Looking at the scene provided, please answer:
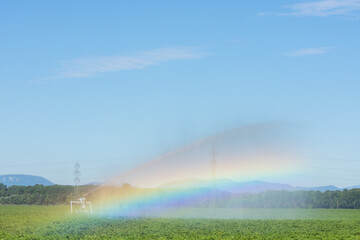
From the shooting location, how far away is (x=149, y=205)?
95.6 metres

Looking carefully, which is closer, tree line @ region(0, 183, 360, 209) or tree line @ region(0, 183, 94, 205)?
tree line @ region(0, 183, 360, 209)

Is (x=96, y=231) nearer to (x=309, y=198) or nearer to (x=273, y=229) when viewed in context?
(x=273, y=229)

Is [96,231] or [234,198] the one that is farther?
[234,198]

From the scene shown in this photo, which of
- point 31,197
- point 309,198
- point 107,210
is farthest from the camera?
point 31,197

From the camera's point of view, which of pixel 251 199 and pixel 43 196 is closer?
pixel 251 199

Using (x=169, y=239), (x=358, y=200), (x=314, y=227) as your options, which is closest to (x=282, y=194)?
(x=358, y=200)

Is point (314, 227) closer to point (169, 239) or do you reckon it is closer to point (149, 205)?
point (169, 239)

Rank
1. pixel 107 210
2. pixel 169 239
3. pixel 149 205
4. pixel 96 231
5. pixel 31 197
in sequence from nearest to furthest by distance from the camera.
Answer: pixel 169 239
pixel 96 231
pixel 107 210
pixel 149 205
pixel 31 197

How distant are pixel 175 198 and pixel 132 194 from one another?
2076 cm

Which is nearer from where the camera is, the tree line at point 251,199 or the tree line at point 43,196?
the tree line at point 251,199

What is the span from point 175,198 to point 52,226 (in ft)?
186

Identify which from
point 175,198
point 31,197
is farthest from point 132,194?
point 31,197

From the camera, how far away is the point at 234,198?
12112cm

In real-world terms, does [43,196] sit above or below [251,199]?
above
